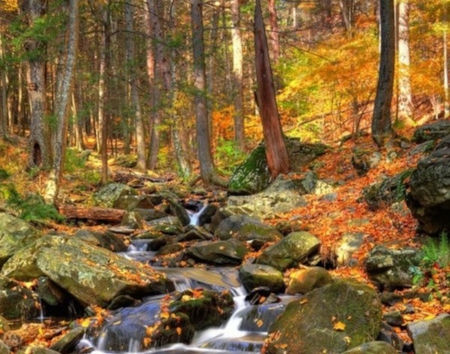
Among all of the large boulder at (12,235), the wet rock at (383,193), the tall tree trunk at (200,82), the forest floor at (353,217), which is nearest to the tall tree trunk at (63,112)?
the forest floor at (353,217)

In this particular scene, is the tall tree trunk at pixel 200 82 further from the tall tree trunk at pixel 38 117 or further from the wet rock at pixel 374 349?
the wet rock at pixel 374 349

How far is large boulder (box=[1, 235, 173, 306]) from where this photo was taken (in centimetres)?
743

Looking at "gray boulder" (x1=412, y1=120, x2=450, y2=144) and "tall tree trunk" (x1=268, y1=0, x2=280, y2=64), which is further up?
"tall tree trunk" (x1=268, y1=0, x2=280, y2=64)

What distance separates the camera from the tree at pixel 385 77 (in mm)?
12695

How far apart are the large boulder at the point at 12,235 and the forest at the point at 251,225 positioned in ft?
0.12

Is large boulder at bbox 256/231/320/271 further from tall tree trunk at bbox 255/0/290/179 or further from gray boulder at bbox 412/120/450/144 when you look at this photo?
tall tree trunk at bbox 255/0/290/179

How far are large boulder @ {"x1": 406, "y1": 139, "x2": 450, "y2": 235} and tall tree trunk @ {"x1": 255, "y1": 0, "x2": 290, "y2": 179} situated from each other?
23.4 ft

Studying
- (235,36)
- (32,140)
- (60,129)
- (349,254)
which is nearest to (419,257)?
(349,254)

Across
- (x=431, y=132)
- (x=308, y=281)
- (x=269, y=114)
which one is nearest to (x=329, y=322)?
(x=308, y=281)

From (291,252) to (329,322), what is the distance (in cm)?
347

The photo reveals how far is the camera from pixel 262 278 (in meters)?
8.14

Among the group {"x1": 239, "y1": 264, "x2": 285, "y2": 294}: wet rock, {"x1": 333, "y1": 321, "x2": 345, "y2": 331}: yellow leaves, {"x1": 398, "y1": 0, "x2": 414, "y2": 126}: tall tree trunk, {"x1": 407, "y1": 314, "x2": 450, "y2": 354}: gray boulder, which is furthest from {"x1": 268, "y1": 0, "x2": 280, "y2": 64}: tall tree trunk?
{"x1": 407, "y1": 314, "x2": 450, "y2": 354}: gray boulder

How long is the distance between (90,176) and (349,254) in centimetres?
1211

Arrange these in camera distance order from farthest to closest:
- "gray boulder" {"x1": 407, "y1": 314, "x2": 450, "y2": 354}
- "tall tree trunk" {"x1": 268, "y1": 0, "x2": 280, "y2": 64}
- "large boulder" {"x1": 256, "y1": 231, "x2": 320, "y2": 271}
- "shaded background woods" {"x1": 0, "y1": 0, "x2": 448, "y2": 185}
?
1. "tall tree trunk" {"x1": 268, "y1": 0, "x2": 280, "y2": 64}
2. "shaded background woods" {"x1": 0, "y1": 0, "x2": 448, "y2": 185}
3. "large boulder" {"x1": 256, "y1": 231, "x2": 320, "y2": 271}
4. "gray boulder" {"x1": 407, "y1": 314, "x2": 450, "y2": 354}
